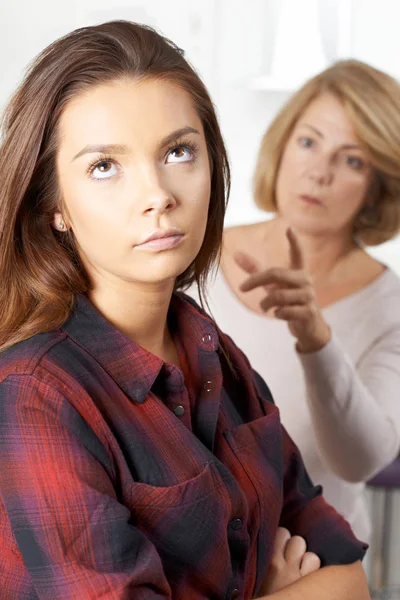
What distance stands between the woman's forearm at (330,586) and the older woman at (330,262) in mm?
794

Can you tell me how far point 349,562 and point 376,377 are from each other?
2.96ft

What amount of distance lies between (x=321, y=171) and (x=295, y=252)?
25cm

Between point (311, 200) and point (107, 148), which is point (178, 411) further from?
point (311, 200)

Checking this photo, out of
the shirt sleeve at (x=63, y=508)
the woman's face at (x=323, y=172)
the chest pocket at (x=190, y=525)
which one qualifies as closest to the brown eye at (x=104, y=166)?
the shirt sleeve at (x=63, y=508)

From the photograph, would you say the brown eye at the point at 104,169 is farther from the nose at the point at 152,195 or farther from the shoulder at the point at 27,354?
the shoulder at the point at 27,354

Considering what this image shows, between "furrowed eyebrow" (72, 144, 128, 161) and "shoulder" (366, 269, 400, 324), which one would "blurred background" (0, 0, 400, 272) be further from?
"furrowed eyebrow" (72, 144, 128, 161)

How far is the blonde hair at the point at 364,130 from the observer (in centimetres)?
239

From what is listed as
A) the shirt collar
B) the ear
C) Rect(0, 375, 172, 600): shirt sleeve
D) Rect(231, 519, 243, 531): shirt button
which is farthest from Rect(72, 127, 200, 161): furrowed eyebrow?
Rect(231, 519, 243, 531): shirt button

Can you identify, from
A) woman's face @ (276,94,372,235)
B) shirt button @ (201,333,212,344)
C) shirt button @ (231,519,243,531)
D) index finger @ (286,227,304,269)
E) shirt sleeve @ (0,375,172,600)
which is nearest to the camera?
shirt sleeve @ (0,375,172,600)

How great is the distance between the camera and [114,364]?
1326 millimetres

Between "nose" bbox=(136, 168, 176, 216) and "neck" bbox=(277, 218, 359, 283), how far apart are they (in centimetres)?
121

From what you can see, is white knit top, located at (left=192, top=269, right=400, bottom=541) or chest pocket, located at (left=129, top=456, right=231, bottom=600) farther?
white knit top, located at (left=192, top=269, right=400, bottom=541)

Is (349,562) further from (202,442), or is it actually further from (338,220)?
(338,220)

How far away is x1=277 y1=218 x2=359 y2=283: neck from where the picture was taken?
2438mm
